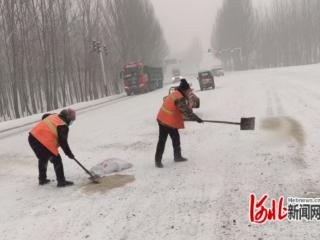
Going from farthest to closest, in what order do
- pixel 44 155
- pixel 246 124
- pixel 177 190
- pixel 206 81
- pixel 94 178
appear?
pixel 206 81, pixel 246 124, pixel 94 178, pixel 44 155, pixel 177 190

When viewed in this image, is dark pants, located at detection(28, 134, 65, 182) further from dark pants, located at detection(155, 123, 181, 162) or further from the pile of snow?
dark pants, located at detection(155, 123, 181, 162)

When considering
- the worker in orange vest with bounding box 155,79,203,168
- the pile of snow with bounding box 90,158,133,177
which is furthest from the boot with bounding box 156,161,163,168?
the pile of snow with bounding box 90,158,133,177

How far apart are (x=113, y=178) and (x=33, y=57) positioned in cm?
3223

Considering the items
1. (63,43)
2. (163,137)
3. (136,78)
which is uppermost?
(63,43)

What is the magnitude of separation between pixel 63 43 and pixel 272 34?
2516 inches

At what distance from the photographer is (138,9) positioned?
50625 millimetres

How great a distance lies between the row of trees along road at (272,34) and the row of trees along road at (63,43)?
33209 mm

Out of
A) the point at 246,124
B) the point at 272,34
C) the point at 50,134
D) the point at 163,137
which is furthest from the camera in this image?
the point at 272,34

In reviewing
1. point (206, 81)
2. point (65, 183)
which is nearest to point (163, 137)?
point (65, 183)

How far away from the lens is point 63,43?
3806 cm

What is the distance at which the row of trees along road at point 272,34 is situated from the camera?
78750mm

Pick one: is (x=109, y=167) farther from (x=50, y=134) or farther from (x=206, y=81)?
(x=206, y=81)

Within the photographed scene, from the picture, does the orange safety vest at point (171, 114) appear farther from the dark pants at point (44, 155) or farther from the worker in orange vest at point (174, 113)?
the dark pants at point (44, 155)

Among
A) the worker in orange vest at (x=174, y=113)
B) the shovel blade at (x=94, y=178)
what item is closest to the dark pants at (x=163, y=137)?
the worker in orange vest at (x=174, y=113)
